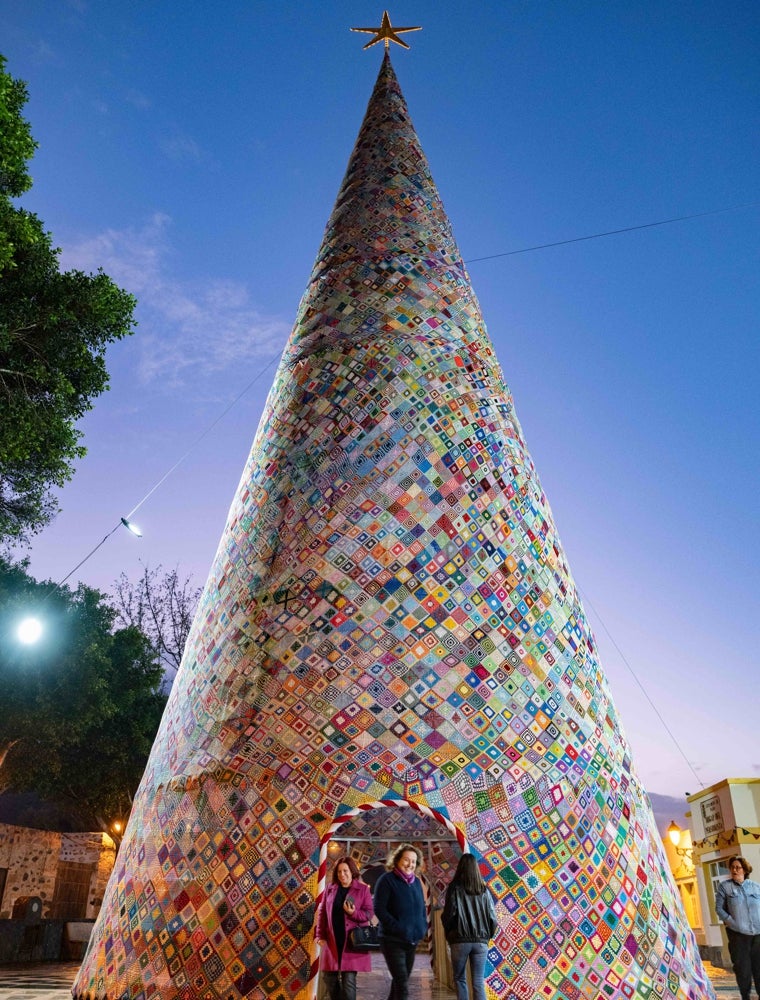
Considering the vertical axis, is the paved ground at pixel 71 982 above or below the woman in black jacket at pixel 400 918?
below

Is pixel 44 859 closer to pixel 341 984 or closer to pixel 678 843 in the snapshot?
pixel 678 843

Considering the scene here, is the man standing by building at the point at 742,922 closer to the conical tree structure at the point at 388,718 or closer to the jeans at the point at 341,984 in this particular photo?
the conical tree structure at the point at 388,718

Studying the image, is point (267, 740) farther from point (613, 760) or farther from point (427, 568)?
point (613, 760)

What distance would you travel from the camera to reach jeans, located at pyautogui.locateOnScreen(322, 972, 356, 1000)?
11.0ft

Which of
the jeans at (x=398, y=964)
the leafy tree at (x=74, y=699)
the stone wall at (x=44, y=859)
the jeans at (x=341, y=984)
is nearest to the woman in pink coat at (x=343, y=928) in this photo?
the jeans at (x=341, y=984)

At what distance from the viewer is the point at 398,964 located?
125 inches

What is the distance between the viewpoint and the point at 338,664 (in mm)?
3428

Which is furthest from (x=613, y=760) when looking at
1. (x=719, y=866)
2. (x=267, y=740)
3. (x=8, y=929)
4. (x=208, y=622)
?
(x=8, y=929)

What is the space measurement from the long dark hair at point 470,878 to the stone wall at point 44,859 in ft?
37.4

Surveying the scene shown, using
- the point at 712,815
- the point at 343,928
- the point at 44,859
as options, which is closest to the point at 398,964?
the point at 343,928

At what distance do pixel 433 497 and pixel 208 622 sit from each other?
1389mm

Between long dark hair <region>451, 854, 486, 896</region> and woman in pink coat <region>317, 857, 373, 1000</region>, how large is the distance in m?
0.62

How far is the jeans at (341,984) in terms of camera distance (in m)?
3.35

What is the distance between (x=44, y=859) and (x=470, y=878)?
498 inches
